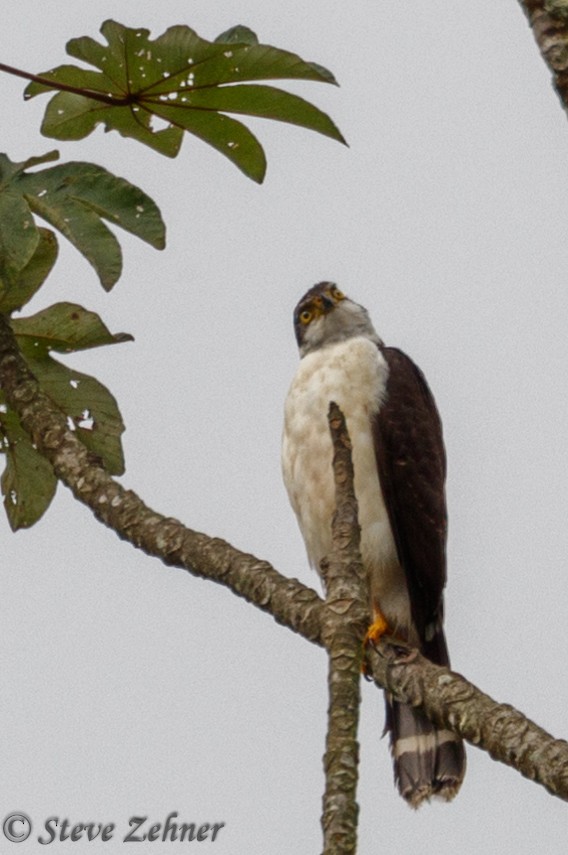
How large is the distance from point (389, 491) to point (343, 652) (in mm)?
2730

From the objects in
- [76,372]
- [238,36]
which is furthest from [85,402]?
[238,36]

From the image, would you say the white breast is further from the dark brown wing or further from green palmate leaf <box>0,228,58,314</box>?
green palmate leaf <box>0,228,58,314</box>

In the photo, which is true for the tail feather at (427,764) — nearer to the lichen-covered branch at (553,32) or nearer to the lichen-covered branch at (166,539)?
the lichen-covered branch at (166,539)

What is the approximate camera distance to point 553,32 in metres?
2.91

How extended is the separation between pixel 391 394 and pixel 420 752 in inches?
57.2

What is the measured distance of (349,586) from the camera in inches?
147

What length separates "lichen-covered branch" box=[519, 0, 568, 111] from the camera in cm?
285

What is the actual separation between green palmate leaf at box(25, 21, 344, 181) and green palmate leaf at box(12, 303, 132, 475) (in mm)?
590

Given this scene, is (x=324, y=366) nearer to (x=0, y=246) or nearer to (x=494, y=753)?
(x=0, y=246)

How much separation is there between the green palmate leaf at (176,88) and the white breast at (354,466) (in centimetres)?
178

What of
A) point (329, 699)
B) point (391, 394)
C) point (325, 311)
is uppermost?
point (325, 311)

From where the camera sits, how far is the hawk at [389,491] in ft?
20.2

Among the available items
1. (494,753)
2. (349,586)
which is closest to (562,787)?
(494,753)

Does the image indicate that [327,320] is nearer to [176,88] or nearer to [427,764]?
[427,764]
